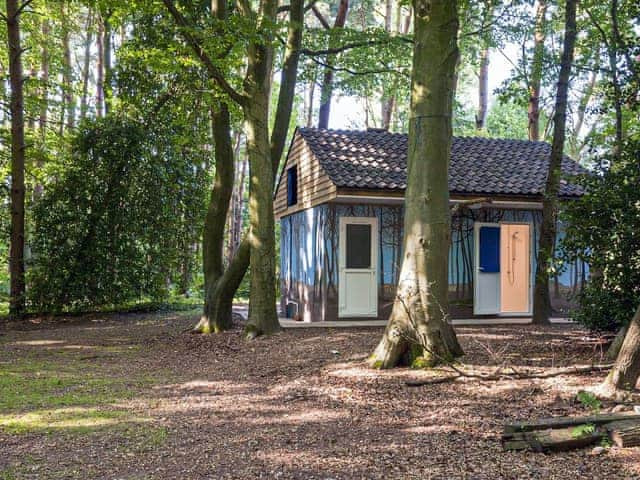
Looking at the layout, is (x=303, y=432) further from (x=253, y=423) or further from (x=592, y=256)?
(x=592, y=256)

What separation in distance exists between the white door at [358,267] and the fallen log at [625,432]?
969 centimetres

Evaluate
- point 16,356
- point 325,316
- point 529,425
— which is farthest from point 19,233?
point 529,425

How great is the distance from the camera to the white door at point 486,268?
49.0 feet

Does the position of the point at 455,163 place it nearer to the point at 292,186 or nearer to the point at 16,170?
the point at 292,186

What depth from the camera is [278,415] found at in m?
5.99

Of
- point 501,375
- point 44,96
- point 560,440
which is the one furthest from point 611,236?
point 44,96

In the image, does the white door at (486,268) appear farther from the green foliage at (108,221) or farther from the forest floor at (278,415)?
the green foliage at (108,221)

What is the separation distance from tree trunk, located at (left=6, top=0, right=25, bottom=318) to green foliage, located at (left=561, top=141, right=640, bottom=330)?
13205mm

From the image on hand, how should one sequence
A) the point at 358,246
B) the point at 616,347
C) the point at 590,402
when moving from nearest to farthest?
the point at 590,402
the point at 616,347
the point at 358,246

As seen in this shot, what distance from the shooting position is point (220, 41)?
34.7 feet

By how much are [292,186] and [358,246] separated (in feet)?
12.1

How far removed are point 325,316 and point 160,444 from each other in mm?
9215

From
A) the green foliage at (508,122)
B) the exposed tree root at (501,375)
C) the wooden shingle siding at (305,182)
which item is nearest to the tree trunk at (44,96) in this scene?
the wooden shingle siding at (305,182)

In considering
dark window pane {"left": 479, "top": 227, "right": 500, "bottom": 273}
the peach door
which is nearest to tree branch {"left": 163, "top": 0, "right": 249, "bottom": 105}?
dark window pane {"left": 479, "top": 227, "right": 500, "bottom": 273}
